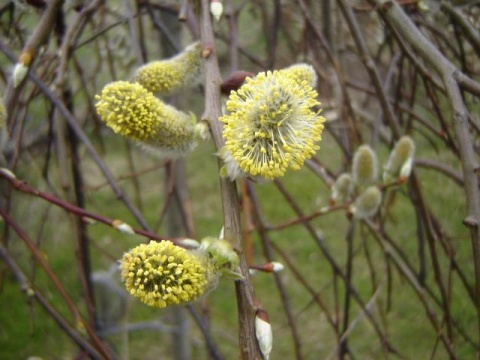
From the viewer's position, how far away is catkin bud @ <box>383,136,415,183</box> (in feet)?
3.39

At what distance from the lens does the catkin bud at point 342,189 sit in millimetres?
1178

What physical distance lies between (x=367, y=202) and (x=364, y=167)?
76 mm

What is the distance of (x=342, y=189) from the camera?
46.8 inches

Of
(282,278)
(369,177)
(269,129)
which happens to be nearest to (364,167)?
(369,177)

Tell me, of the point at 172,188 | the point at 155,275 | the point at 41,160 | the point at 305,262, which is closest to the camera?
the point at 155,275

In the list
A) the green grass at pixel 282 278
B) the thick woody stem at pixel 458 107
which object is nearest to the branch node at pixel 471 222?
the thick woody stem at pixel 458 107

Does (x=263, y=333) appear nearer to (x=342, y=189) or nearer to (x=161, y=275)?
(x=161, y=275)

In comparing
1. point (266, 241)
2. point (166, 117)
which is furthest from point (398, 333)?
point (166, 117)

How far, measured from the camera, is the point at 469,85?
694mm

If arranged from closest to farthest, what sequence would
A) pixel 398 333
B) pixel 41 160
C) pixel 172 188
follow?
pixel 172 188 < pixel 398 333 < pixel 41 160

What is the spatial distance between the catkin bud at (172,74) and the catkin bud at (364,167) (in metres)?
0.43

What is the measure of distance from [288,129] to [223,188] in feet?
0.29

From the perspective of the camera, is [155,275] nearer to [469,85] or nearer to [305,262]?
[469,85]

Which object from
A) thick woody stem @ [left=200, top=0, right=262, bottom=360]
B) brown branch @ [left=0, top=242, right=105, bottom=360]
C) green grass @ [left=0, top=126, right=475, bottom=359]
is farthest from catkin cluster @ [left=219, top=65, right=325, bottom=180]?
green grass @ [left=0, top=126, right=475, bottom=359]
